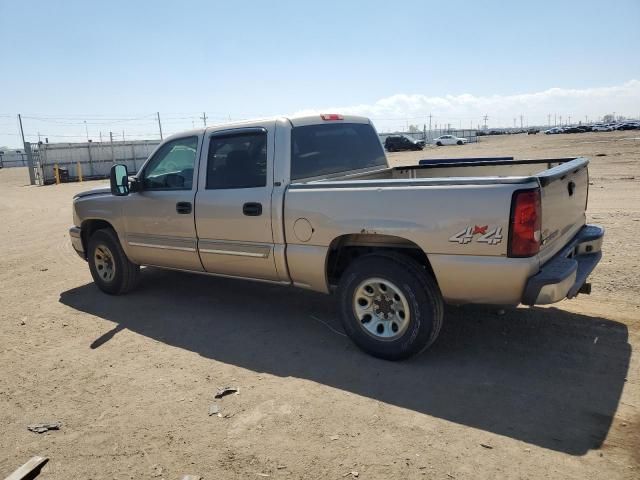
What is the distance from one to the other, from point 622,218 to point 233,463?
804cm

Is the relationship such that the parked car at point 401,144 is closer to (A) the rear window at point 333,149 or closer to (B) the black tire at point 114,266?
(A) the rear window at point 333,149

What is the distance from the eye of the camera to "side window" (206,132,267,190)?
4812 mm

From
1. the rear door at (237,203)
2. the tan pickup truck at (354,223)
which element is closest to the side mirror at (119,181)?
the tan pickup truck at (354,223)

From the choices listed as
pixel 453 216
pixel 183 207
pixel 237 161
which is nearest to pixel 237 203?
pixel 237 161

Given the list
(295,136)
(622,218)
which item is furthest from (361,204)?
(622,218)

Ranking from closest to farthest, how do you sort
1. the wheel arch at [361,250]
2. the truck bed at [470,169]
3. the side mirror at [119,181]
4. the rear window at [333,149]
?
the wheel arch at [361,250] < the rear window at [333,149] < the truck bed at [470,169] < the side mirror at [119,181]

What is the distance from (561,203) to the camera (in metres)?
3.93

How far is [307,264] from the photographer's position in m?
4.46

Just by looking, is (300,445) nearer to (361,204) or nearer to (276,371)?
(276,371)

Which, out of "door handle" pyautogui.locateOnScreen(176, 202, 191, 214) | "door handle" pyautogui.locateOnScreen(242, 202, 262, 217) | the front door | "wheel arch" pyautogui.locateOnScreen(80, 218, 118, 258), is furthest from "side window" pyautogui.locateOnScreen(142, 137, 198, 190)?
"wheel arch" pyautogui.locateOnScreen(80, 218, 118, 258)

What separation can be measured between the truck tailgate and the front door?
3264 mm

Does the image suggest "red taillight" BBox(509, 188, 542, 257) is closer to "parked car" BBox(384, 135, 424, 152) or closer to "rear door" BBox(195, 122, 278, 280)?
"rear door" BBox(195, 122, 278, 280)

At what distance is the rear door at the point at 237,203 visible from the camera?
4.71 meters

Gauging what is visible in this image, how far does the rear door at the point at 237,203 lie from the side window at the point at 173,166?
224 millimetres
